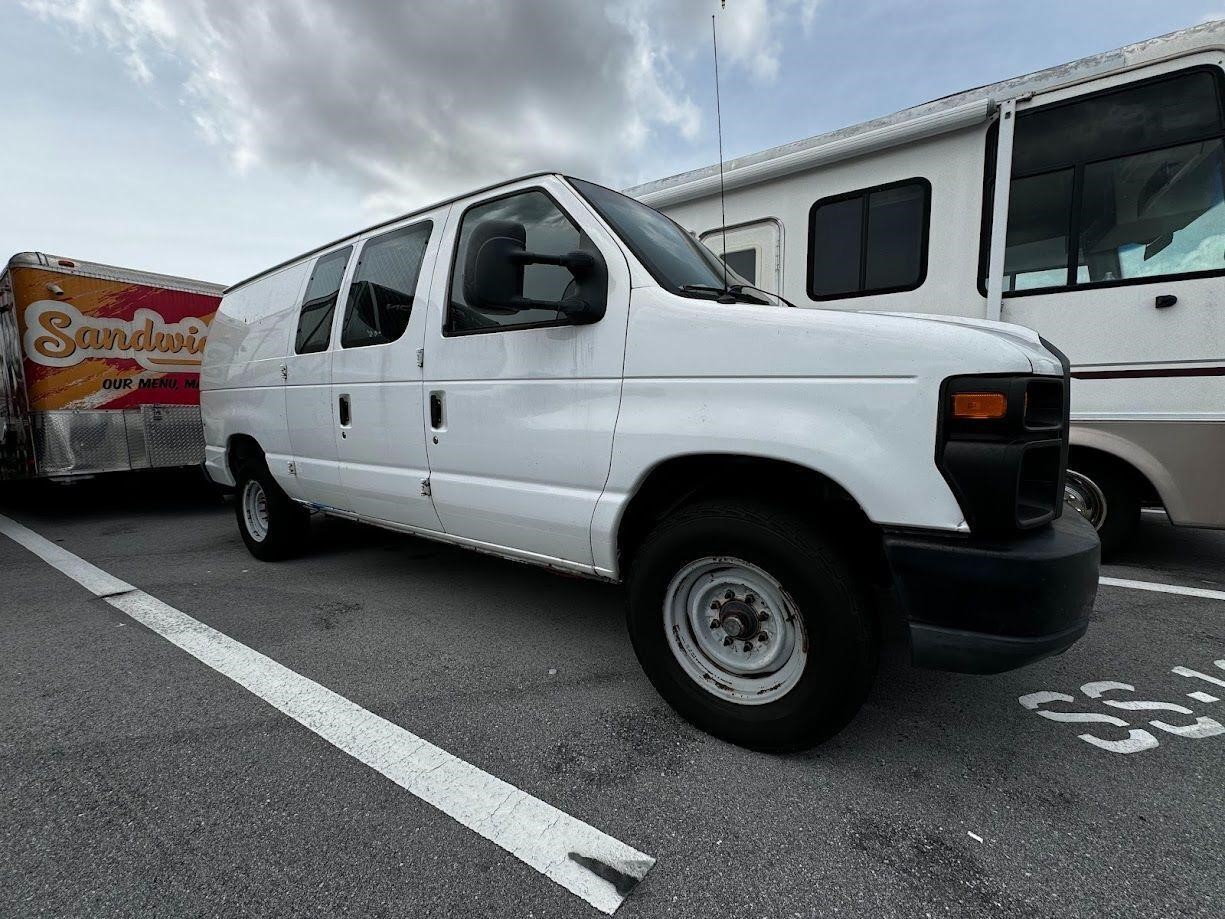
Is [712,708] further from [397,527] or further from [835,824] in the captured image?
[397,527]

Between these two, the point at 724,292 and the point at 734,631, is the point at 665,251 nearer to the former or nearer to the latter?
the point at 724,292

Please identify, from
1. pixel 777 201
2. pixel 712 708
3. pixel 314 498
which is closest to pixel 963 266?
pixel 777 201

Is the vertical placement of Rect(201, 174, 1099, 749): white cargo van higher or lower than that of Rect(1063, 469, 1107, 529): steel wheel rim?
higher

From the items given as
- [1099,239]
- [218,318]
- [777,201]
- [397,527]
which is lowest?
[397,527]

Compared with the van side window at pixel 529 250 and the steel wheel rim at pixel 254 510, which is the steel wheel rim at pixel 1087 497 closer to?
the van side window at pixel 529 250

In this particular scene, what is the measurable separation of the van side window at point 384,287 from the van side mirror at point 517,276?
3.14ft

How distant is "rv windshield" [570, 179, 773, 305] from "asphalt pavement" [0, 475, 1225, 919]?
1.78 m

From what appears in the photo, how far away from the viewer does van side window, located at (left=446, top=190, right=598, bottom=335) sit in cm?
263

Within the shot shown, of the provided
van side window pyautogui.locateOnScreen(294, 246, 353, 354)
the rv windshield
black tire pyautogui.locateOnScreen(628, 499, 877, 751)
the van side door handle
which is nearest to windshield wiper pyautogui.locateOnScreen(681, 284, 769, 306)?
the rv windshield

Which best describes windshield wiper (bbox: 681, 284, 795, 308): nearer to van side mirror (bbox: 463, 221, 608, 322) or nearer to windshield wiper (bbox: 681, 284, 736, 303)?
windshield wiper (bbox: 681, 284, 736, 303)

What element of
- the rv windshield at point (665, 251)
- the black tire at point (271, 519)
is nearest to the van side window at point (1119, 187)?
the rv windshield at point (665, 251)

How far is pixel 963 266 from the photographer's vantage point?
4230mm

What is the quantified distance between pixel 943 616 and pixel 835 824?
0.72 meters

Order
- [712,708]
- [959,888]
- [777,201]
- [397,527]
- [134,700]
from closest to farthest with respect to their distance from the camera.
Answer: [959,888], [712,708], [134,700], [397,527], [777,201]
